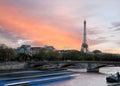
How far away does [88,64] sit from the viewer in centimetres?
6053

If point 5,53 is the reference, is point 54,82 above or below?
below

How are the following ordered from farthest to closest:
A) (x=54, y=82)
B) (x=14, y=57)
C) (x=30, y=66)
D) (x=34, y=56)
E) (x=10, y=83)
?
(x=34, y=56) → (x=14, y=57) → (x=30, y=66) → (x=54, y=82) → (x=10, y=83)

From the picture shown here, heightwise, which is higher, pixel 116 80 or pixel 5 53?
pixel 5 53

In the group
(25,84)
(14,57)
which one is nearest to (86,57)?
(14,57)

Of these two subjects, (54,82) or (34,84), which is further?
(54,82)

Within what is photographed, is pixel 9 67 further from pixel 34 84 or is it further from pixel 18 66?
pixel 34 84

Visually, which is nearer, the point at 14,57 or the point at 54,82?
the point at 54,82

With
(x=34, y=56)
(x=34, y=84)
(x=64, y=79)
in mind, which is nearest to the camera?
(x=34, y=84)

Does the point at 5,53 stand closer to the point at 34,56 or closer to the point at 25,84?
the point at 34,56

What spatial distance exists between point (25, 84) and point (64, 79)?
7020 mm

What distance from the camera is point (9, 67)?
196 feet

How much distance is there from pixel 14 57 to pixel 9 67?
15.7 metres

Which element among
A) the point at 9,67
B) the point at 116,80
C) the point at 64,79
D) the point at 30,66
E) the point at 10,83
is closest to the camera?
the point at 10,83

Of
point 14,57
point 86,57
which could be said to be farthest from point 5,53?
point 86,57
